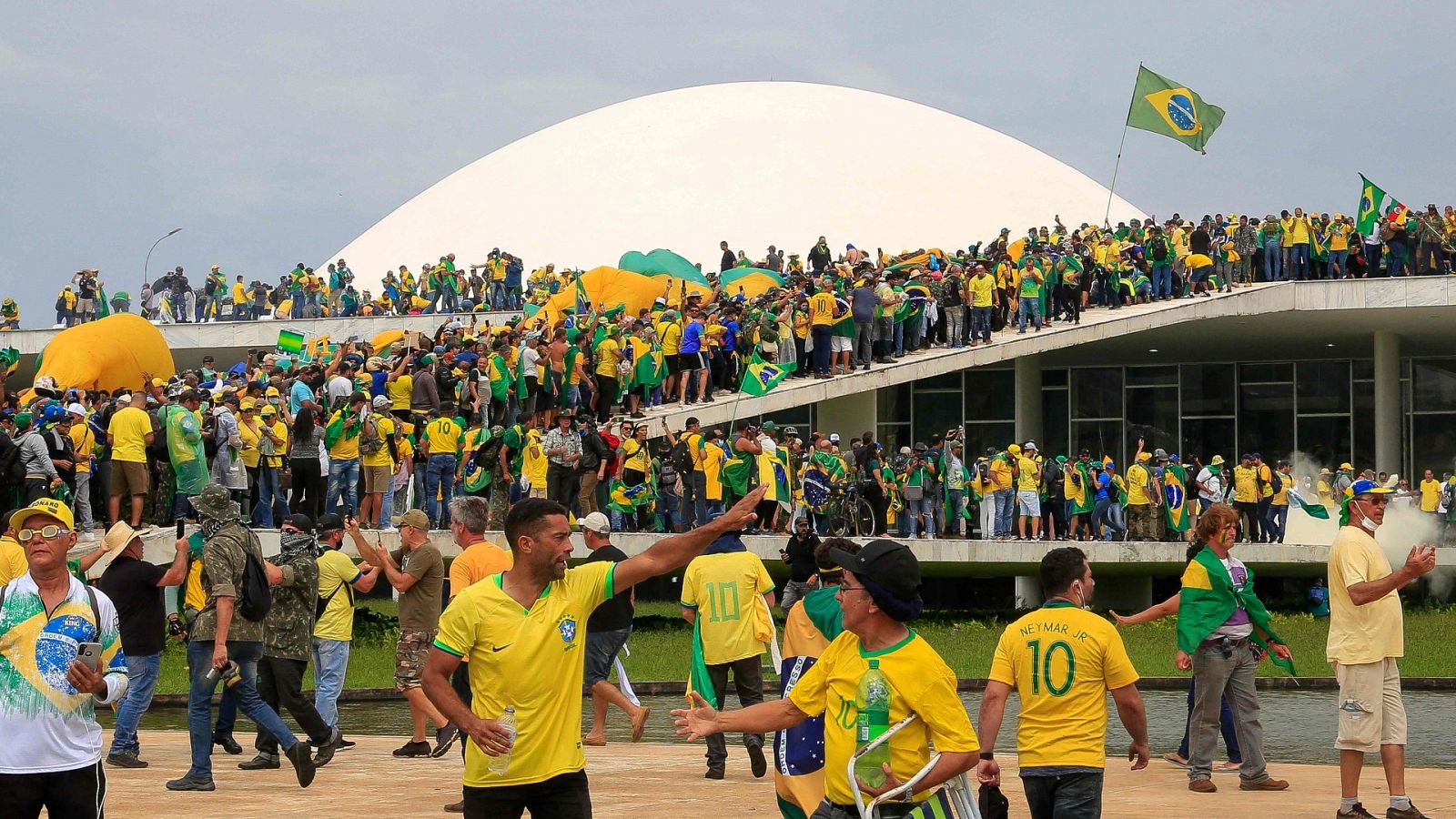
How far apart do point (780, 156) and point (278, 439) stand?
37314 millimetres

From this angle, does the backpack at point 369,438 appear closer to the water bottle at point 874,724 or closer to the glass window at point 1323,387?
the water bottle at point 874,724

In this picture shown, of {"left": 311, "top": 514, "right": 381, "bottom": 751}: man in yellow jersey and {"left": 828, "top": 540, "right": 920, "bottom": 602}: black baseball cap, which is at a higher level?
{"left": 828, "top": 540, "right": 920, "bottom": 602}: black baseball cap

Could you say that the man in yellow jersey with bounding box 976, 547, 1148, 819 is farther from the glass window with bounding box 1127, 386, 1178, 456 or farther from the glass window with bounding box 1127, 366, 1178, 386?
the glass window with bounding box 1127, 366, 1178, 386

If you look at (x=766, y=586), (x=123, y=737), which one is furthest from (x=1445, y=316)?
(x=123, y=737)

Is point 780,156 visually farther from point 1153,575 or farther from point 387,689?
point 387,689

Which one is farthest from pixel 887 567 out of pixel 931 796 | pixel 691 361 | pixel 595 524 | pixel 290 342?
pixel 290 342

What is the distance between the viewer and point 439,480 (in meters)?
17.8

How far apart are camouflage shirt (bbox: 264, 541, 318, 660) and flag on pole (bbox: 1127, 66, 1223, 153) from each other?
23.3 metres

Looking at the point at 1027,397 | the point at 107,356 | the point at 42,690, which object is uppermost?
the point at 107,356

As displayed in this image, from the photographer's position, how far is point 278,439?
16.3 metres

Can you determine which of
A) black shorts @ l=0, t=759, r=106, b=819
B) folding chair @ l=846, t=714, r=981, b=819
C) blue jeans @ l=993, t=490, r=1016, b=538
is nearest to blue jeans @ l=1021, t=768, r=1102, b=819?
folding chair @ l=846, t=714, r=981, b=819

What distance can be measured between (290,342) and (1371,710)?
18.6 meters

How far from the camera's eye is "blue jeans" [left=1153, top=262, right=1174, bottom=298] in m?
28.0

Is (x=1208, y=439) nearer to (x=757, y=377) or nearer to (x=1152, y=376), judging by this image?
(x=1152, y=376)
